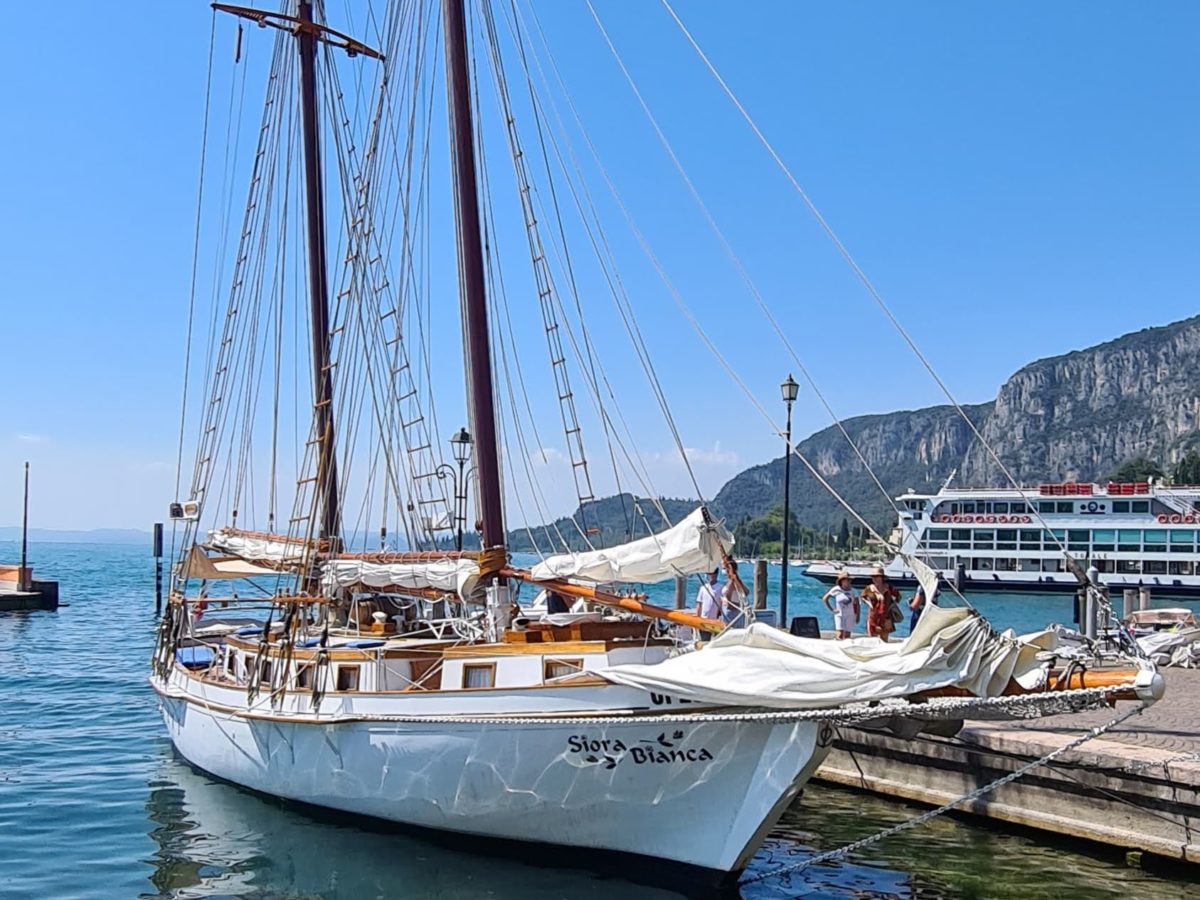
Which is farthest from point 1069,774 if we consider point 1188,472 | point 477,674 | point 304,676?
point 1188,472

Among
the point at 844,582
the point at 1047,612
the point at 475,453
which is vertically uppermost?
the point at 475,453

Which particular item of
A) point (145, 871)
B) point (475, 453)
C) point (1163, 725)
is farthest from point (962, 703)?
point (145, 871)

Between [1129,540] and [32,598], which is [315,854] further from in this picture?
[1129,540]

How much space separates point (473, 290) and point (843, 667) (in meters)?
8.43

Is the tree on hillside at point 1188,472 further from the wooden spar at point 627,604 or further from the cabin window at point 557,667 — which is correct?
the cabin window at point 557,667

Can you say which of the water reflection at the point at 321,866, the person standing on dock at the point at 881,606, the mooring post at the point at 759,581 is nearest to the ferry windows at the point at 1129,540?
the mooring post at the point at 759,581

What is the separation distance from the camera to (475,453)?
53.6 ft

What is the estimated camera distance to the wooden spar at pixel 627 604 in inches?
531

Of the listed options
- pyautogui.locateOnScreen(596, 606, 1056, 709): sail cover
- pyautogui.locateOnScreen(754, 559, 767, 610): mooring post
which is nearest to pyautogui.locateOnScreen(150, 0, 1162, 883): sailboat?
pyautogui.locateOnScreen(596, 606, 1056, 709): sail cover

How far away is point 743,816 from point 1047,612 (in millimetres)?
60406

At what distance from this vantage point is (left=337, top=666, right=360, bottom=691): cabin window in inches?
562

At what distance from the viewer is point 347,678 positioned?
14422mm

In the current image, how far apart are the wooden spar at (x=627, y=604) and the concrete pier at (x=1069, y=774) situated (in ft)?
10.3

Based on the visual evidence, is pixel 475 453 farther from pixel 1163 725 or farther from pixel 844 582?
pixel 1163 725
